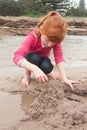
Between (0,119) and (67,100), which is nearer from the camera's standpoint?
(0,119)

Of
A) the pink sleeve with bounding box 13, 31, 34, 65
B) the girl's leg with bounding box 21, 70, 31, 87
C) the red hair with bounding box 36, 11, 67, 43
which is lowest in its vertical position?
the girl's leg with bounding box 21, 70, 31, 87

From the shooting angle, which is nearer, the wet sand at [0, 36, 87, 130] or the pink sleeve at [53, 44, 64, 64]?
the wet sand at [0, 36, 87, 130]

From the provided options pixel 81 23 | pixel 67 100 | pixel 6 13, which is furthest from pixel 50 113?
pixel 6 13

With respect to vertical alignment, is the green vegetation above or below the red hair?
below

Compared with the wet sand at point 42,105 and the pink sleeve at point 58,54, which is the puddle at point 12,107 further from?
the pink sleeve at point 58,54

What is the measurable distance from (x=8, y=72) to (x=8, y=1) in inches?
885

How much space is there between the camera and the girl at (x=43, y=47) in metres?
3.46

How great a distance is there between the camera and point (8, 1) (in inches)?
1056

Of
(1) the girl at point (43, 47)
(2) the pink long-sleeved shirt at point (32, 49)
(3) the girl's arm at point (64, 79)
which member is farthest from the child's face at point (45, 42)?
(3) the girl's arm at point (64, 79)

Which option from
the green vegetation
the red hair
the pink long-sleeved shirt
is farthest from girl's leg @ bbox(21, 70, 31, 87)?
the green vegetation

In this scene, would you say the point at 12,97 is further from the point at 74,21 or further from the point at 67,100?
the point at 74,21

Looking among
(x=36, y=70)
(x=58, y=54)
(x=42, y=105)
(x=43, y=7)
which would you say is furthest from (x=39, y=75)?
(x=43, y=7)

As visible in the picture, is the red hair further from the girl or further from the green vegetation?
the green vegetation

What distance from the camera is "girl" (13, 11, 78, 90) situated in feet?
11.4
